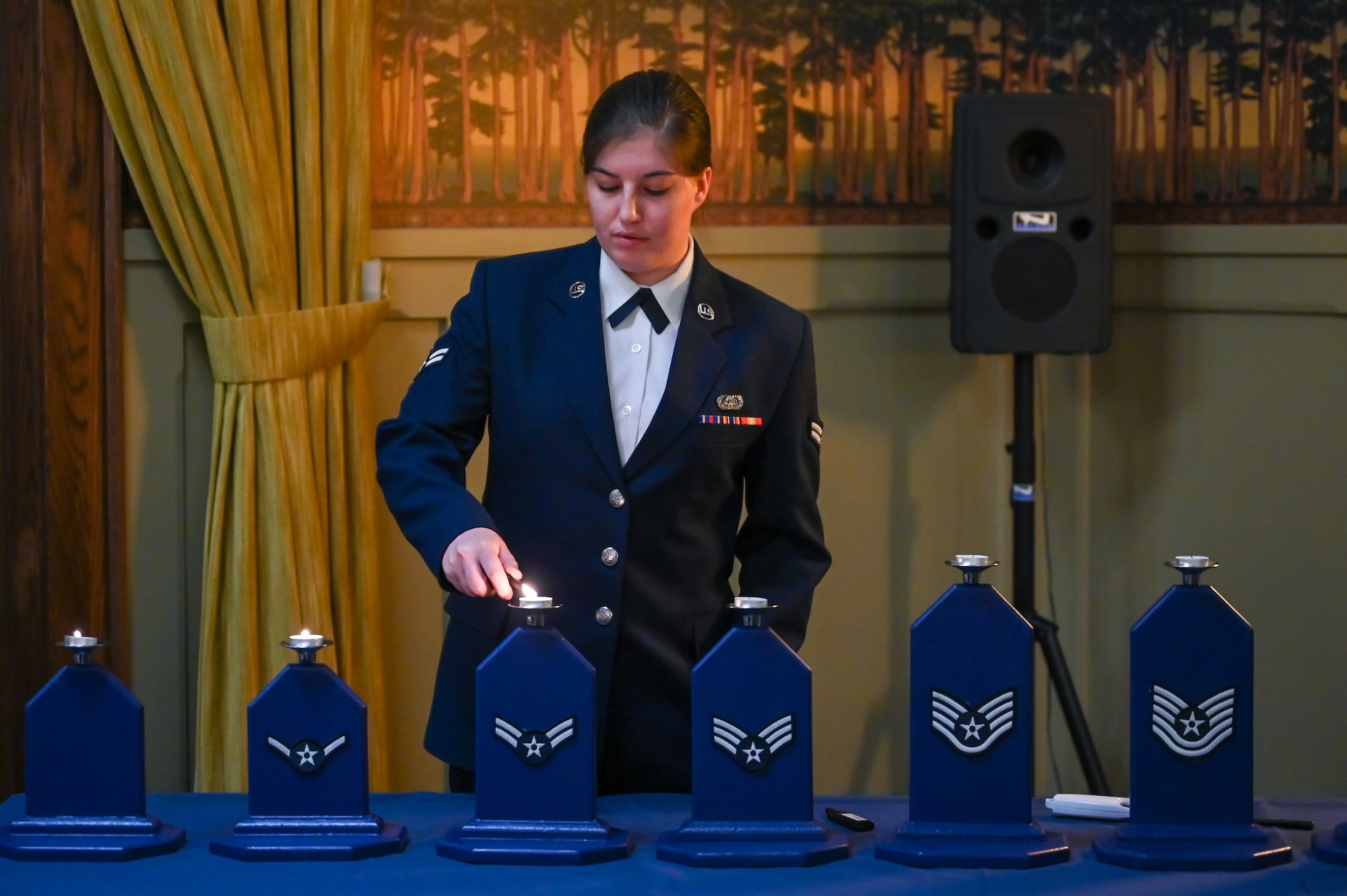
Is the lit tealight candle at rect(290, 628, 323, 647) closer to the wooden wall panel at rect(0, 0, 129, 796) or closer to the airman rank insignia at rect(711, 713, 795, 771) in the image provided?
the airman rank insignia at rect(711, 713, 795, 771)

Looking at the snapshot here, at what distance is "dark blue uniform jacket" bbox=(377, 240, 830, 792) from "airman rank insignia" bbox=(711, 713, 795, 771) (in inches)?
16.7

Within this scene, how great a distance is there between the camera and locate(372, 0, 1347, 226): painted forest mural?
2.95m

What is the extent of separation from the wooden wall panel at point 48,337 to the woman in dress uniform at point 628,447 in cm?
115

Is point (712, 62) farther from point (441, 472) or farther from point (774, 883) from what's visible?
point (774, 883)

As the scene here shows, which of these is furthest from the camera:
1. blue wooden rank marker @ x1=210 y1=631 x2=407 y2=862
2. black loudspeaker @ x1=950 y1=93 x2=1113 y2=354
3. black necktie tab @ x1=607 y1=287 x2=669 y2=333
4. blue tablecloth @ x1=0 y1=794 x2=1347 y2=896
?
black loudspeaker @ x1=950 y1=93 x2=1113 y2=354

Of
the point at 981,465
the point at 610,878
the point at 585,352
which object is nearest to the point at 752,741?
the point at 610,878

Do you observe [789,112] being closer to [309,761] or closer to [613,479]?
[613,479]

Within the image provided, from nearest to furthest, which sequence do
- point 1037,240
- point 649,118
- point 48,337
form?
point 649,118
point 48,337
point 1037,240

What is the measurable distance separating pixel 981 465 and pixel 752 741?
6.39 feet

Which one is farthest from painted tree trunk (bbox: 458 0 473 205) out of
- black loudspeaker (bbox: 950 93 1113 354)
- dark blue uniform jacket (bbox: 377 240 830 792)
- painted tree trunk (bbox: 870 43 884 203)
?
dark blue uniform jacket (bbox: 377 240 830 792)

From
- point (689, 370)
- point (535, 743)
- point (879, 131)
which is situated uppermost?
point (879, 131)

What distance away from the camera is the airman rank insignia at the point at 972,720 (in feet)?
4.49

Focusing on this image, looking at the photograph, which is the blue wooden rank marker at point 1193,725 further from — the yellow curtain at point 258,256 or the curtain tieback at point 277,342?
the curtain tieback at point 277,342

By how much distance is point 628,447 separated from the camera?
1782mm
